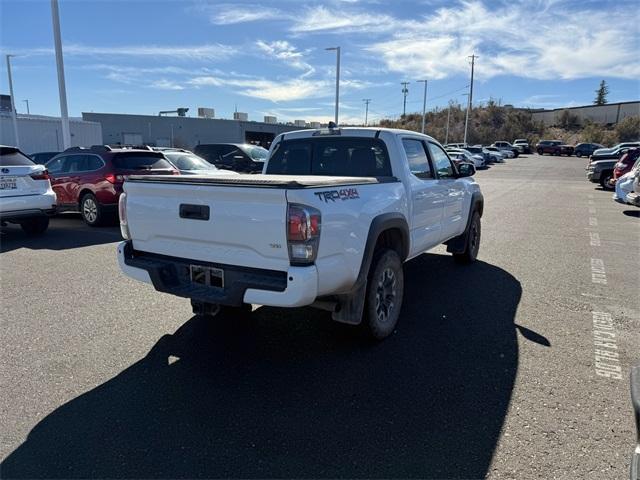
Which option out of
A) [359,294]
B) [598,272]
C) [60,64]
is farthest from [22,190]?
[60,64]

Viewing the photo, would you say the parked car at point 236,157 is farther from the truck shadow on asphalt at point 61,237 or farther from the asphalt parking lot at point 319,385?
the asphalt parking lot at point 319,385

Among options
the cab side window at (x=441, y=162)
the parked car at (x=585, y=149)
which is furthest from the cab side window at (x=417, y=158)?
the parked car at (x=585, y=149)

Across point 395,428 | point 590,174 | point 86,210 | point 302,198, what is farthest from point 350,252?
point 590,174

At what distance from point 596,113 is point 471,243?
92.2 meters

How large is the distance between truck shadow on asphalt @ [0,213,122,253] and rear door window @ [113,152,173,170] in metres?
1.38

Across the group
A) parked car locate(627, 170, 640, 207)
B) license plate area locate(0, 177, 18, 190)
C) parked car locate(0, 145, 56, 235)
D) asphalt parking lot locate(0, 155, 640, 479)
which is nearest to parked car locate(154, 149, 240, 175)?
parked car locate(0, 145, 56, 235)

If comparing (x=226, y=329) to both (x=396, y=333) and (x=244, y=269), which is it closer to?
(x=244, y=269)

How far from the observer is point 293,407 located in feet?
10.2

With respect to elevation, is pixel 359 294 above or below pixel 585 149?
below

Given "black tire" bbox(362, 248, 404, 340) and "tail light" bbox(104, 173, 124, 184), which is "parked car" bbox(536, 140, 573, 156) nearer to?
"tail light" bbox(104, 173, 124, 184)

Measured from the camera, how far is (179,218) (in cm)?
353

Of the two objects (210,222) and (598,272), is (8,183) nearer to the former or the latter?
(210,222)

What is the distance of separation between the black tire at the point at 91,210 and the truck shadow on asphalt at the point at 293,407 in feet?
21.1

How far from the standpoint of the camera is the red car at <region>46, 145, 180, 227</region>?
32.0 feet
